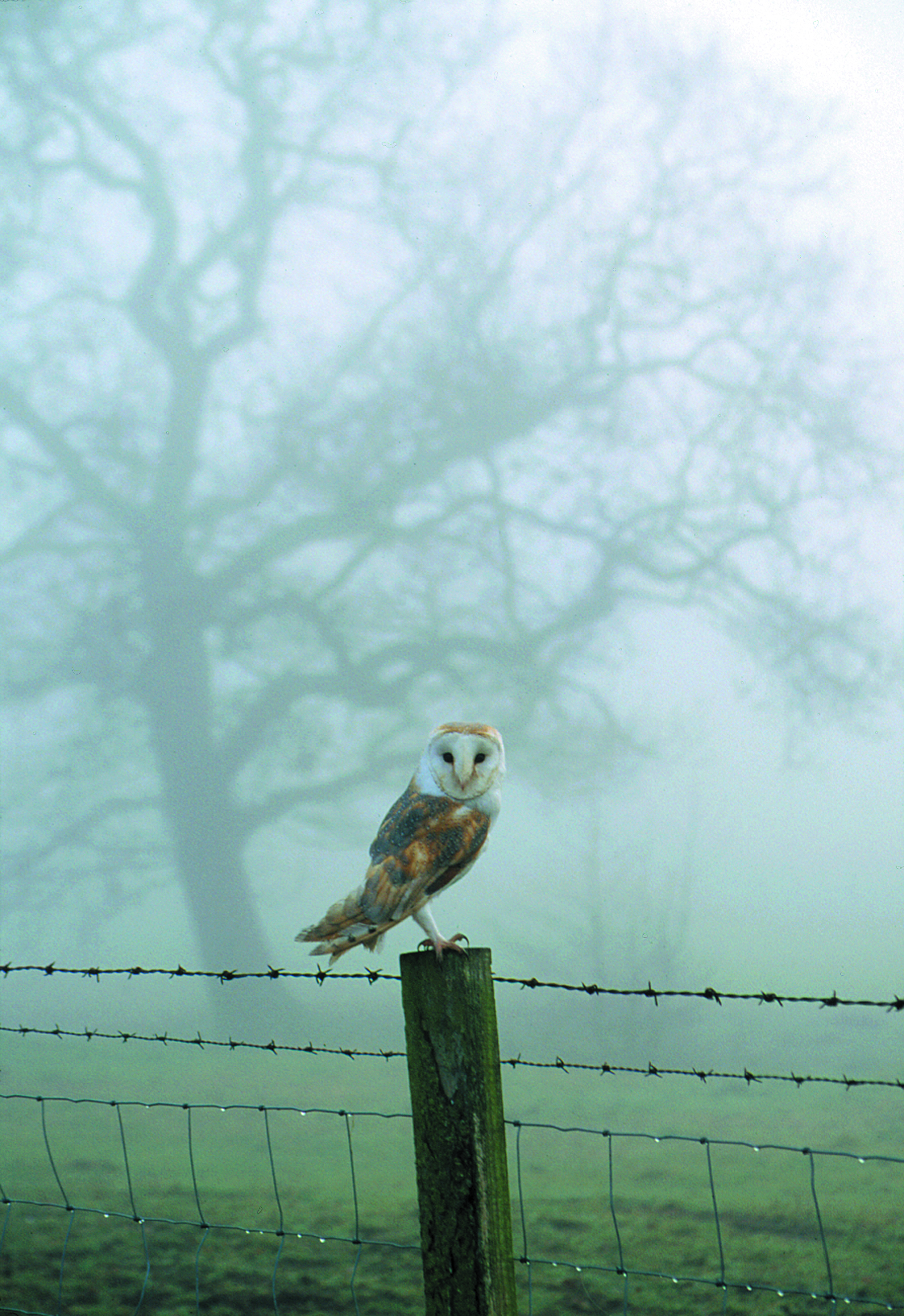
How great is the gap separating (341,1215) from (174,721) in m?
5.61

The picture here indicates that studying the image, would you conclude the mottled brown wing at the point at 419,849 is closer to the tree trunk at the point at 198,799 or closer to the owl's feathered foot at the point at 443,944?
the owl's feathered foot at the point at 443,944

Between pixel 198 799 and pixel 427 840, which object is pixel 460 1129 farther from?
pixel 198 799

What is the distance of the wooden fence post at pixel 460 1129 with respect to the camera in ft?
4.76

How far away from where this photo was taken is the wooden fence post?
1.45m

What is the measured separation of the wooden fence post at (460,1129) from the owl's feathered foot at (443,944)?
2cm

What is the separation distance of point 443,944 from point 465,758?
502 mm

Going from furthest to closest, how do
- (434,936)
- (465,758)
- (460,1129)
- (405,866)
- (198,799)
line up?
(198,799) → (465,758) → (405,866) → (434,936) → (460,1129)

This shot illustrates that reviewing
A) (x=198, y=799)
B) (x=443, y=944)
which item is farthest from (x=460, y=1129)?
(x=198, y=799)

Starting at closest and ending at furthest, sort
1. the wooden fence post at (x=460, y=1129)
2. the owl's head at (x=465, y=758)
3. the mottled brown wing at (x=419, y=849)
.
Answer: the wooden fence post at (x=460, y=1129)
the mottled brown wing at (x=419, y=849)
the owl's head at (x=465, y=758)

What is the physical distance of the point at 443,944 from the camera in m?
1.62

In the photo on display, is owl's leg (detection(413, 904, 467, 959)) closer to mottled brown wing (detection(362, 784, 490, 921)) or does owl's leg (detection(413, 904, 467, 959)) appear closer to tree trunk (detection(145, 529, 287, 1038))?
mottled brown wing (detection(362, 784, 490, 921))

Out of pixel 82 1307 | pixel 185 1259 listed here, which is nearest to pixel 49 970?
pixel 82 1307

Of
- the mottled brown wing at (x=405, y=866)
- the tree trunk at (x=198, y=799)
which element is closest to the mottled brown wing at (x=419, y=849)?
the mottled brown wing at (x=405, y=866)

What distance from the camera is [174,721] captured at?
31.7ft
